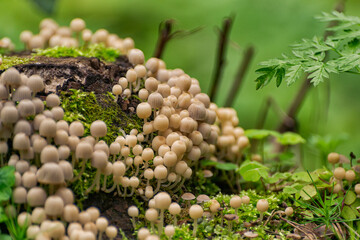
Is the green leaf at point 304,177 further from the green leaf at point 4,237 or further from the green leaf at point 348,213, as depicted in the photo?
the green leaf at point 4,237

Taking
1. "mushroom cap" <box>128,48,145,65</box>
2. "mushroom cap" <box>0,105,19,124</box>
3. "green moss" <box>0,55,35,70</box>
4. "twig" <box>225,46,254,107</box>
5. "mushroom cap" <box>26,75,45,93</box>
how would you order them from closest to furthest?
"mushroom cap" <box>0,105,19,124</box> < "mushroom cap" <box>26,75,45,93</box> < "green moss" <box>0,55,35,70</box> < "mushroom cap" <box>128,48,145,65</box> < "twig" <box>225,46,254,107</box>

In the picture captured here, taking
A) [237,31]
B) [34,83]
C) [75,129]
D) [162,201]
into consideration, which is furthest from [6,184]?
[237,31]

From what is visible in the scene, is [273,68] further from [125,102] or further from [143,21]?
[143,21]

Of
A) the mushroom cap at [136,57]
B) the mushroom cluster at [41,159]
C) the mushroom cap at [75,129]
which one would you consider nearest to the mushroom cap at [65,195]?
the mushroom cluster at [41,159]

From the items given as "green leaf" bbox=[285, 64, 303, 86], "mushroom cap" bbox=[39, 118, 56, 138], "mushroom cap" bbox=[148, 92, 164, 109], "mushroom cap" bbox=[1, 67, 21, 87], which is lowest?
"mushroom cap" bbox=[39, 118, 56, 138]

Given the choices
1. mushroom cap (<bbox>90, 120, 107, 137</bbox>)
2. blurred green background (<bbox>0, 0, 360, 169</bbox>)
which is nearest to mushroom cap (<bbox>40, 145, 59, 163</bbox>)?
mushroom cap (<bbox>90, 120, 107, 137</bbox>)

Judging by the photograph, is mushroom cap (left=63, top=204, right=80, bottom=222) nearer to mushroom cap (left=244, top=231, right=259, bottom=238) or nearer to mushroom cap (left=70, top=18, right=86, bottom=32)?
mushroom cap (left=244, top=231, right=259, bottom=238)
